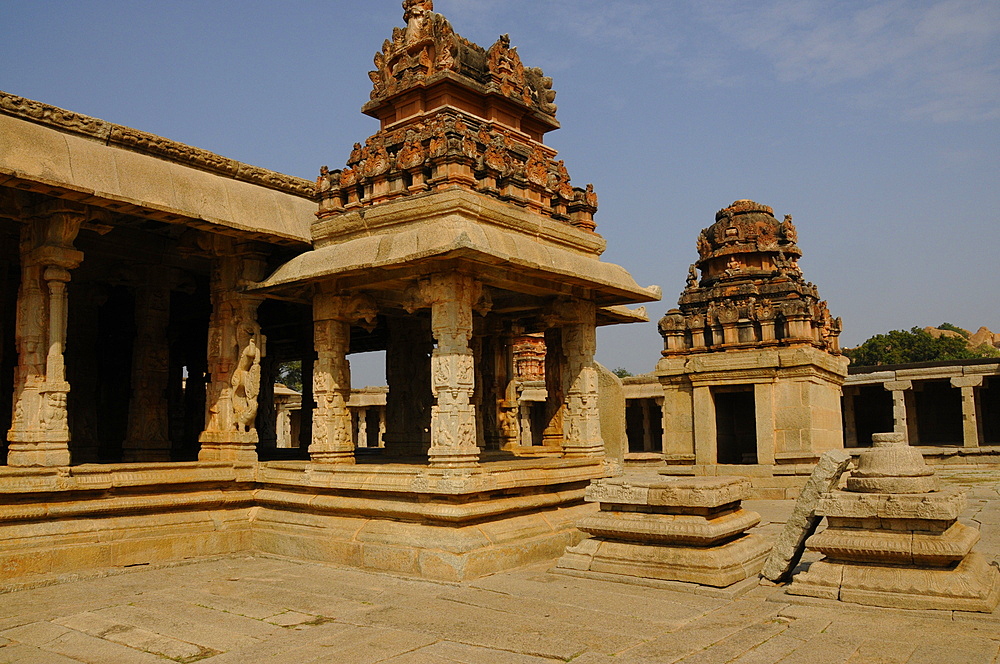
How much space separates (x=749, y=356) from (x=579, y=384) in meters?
6.04

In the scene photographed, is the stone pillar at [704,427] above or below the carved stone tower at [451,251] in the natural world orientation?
below

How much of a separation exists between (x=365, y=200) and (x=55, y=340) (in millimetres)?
3105

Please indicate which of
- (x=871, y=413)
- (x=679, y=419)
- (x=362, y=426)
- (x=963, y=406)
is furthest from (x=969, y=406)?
(x=362, y=426)

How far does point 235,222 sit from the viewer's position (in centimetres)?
796

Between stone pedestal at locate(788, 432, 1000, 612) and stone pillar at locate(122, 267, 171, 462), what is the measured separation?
6989mm

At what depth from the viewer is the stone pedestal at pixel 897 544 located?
16.7ft

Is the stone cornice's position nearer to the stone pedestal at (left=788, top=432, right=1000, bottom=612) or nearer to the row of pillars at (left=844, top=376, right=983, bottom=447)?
the stone pedestal at (left=788, top=432, right=1000, bottom=612)

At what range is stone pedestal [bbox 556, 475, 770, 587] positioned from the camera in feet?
20.5

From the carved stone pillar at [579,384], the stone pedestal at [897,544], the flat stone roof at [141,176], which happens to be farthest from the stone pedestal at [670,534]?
the flat stone roof at [141,176]

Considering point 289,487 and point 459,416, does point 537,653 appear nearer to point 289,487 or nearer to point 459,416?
point 459,416

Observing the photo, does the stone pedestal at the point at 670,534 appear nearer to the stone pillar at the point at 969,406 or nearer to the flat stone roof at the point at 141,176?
the flat stone roof at the point at 141,176

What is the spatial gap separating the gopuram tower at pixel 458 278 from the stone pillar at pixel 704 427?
5074 mm

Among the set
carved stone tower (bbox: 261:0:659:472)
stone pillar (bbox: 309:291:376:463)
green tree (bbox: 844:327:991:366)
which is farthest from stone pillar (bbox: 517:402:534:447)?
green tree (bbox: 844:327:991:366)

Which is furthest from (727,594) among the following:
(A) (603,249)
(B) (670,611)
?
(A) (603,249)
